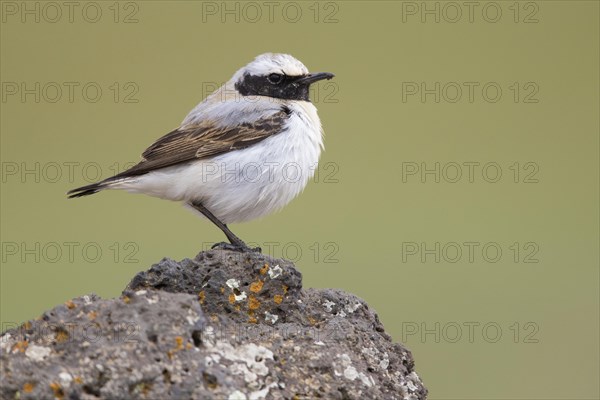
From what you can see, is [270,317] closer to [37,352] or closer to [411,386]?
[411,386]

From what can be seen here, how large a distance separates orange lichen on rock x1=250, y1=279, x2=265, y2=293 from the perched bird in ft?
5.54

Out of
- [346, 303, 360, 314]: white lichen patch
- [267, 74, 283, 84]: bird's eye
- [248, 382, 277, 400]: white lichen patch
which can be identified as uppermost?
[267, 74, 283, 84]: bird's eye

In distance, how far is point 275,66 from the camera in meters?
7.88

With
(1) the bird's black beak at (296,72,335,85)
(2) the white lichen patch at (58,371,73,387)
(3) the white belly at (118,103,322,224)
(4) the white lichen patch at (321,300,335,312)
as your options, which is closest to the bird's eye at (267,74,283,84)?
(1) the bird's black beak at (296,72,335,85)

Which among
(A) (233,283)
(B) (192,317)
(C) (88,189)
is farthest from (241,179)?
(B) (192,317)

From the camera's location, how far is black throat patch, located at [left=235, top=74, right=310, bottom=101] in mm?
7930

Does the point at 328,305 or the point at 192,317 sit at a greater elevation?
the point at 192,317

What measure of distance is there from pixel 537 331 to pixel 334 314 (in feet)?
23.5

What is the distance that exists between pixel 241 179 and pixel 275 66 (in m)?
1.22

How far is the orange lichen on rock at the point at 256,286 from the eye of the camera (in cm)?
507

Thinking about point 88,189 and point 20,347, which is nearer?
point 20,347

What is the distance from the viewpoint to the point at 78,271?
43.1 feet

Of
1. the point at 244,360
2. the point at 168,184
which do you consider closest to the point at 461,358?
the point at 168,184

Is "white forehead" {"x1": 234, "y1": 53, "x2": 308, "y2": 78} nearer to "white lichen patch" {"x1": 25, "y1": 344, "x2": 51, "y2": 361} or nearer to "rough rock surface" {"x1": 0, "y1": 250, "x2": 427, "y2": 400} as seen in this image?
"rough rock surface" {"x1": 0, "y1": 250, "x2": 427, "y2": 400}
